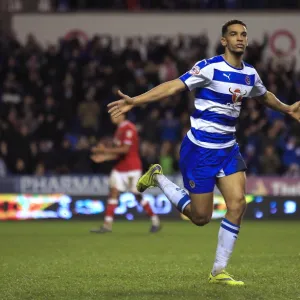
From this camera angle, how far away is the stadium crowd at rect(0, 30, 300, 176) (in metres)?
20.8

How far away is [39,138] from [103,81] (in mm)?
2587

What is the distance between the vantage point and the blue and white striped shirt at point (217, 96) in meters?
8.65

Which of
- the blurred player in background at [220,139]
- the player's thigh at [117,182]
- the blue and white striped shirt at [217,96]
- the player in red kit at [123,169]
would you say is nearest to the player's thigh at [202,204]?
the blurred player in background at [220,139]

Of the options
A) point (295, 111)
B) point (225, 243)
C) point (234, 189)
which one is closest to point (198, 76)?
point (234, 189)

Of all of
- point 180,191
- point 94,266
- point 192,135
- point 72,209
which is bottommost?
point 72,209

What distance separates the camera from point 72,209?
63.2 ft

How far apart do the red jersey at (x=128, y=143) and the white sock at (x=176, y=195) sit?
6035 mm

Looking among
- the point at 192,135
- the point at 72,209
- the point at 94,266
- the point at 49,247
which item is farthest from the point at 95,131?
the point at 192,135

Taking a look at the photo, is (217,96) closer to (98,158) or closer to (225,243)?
(225,243)

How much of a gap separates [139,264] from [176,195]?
4.87 ft

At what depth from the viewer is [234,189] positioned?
8.65 meters

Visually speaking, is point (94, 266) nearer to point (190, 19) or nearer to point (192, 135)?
point (192, 135)

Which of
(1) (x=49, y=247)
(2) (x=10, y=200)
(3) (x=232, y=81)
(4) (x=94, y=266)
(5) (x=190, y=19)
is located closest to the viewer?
(3) (x=232, y=81)

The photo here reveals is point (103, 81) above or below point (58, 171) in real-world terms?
above
